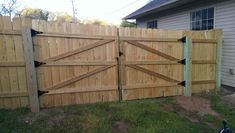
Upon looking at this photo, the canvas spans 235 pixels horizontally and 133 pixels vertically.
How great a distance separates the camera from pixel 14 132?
3564 millimetres

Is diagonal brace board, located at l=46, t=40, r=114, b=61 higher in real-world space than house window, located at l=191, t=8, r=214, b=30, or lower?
lower

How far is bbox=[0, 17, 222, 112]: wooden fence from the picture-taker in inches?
166

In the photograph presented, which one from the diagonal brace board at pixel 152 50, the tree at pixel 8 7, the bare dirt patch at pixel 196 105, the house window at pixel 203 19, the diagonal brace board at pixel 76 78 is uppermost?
the tree at pixel 8 7

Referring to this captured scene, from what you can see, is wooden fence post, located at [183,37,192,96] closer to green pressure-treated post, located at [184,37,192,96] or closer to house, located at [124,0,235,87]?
green pressure-treated post, located at [184,37,192,96]

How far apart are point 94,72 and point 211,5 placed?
5.52 meters

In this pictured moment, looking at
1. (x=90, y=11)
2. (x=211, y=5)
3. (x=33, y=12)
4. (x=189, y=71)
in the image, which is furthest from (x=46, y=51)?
(x=90, y=11)

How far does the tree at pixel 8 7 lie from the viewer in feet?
65.0

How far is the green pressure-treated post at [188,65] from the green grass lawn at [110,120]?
109 centimetres

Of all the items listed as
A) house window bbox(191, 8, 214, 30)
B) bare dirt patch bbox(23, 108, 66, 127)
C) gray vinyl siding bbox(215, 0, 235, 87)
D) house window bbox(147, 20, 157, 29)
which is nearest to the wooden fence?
bare dirt patch bbox(23, 108, 66, 127)

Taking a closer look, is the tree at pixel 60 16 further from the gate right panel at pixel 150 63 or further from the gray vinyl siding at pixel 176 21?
the gate right panel at pixel 150 63

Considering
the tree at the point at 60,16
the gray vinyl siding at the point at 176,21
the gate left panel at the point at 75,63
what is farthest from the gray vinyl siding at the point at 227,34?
the tree at the point at 60,16

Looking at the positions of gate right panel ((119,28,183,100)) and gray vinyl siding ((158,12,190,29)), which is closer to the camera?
gate right panel ((119,28,183,100))

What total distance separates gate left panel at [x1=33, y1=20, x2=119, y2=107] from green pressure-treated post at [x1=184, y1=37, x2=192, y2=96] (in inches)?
82.0

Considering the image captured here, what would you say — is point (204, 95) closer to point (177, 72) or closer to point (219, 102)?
point (219, 102)
